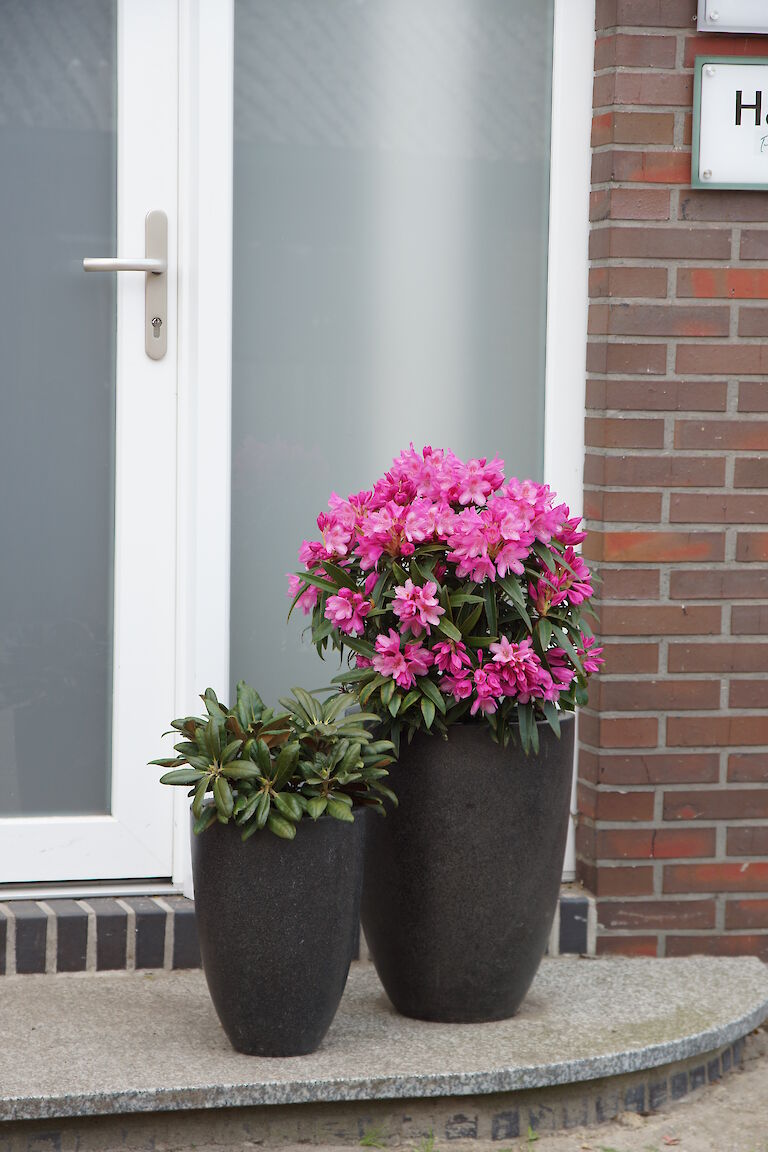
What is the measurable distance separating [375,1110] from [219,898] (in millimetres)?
472

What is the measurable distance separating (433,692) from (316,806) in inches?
11.6

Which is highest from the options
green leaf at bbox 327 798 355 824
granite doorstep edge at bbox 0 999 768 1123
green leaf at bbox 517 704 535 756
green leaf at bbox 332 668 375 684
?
green leaf at bbox 332 668 375 684

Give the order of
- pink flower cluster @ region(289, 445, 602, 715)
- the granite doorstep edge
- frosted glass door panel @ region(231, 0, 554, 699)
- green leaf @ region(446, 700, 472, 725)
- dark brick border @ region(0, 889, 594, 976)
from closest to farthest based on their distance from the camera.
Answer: the granite doorstep edge → pink flower cluster @ region(289, 445, 602, 715) → green leaf @ region(446, 700, 472, 725) → dark brick border @ region(0, 889, 594, 976) → frosted glass door panel @ region(231, 0, 554, 699)

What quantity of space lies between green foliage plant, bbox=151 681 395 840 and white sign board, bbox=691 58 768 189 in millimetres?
1451

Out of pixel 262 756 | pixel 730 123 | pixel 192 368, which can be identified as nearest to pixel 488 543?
pixel 262 756

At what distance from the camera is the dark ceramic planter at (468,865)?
8.58 ft

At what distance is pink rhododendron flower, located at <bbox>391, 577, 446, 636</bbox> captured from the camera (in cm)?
247

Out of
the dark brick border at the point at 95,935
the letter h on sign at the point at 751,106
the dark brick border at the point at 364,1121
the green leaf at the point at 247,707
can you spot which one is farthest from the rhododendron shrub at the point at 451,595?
the letter h on sign at the point at 751,106

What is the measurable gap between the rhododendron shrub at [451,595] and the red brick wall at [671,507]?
50 cm

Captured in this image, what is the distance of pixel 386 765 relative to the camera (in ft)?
8.59

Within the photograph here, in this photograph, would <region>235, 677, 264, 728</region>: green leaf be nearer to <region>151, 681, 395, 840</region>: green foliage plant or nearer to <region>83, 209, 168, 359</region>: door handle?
<region>151, 681, 395, 840</region>: green foliage plant

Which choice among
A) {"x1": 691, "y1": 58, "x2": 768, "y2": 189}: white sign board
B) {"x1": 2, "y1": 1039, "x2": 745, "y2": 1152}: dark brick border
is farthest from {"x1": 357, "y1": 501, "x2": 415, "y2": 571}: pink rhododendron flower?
{"x1": 691, "y1": 58, "x2": 768, "y2": 189}: white sign board

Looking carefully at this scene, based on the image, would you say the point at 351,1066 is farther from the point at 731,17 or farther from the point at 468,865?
the point at 731,17

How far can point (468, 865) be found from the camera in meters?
2.63
